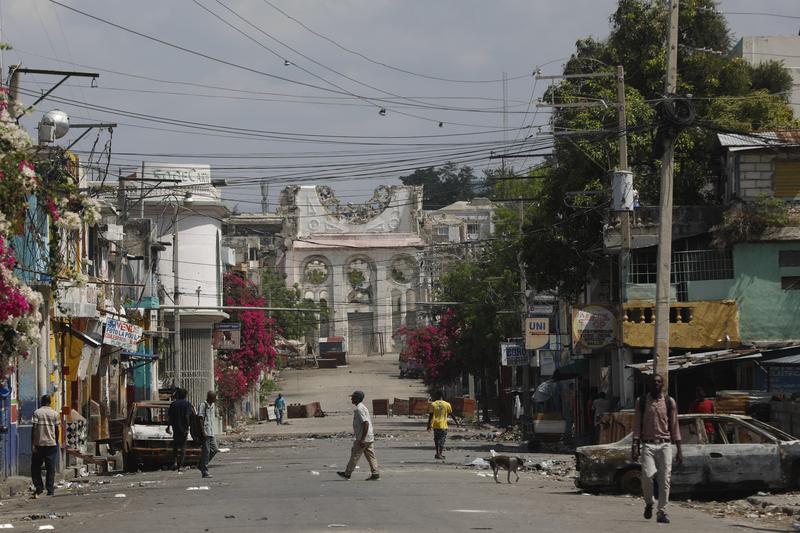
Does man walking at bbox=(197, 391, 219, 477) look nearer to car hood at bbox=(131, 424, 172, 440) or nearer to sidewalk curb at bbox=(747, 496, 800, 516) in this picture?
car hood at bbox=(131, 424, 172, 440)

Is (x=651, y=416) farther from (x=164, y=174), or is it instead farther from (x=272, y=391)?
(x=272, y=391)

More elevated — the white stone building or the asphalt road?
the white stone building

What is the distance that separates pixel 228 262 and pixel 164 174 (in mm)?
15514

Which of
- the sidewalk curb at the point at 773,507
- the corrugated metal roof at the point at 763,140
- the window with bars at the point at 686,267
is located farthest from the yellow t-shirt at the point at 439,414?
the sidewalk curb at the point at 773,507

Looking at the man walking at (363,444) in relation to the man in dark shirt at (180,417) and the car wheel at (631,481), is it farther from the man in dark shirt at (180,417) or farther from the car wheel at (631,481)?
the man in dark shirt at (180,417)

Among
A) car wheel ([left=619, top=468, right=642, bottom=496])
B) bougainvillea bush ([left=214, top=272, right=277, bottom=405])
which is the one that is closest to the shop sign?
car wheel ([left=619, top=468, right=642, bottom=496])

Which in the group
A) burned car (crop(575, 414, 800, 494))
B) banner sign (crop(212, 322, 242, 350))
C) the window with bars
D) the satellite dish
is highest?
the satellite dish

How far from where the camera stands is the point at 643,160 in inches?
1566

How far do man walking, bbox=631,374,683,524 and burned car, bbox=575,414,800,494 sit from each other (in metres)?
3.41

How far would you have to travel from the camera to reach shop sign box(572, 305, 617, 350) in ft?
121

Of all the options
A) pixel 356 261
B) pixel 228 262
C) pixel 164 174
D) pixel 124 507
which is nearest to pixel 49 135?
pixel 124 507

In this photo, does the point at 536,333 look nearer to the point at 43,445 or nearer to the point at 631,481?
the point at 631,481

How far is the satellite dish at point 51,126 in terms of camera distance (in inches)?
1148

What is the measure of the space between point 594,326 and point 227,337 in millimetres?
28667
